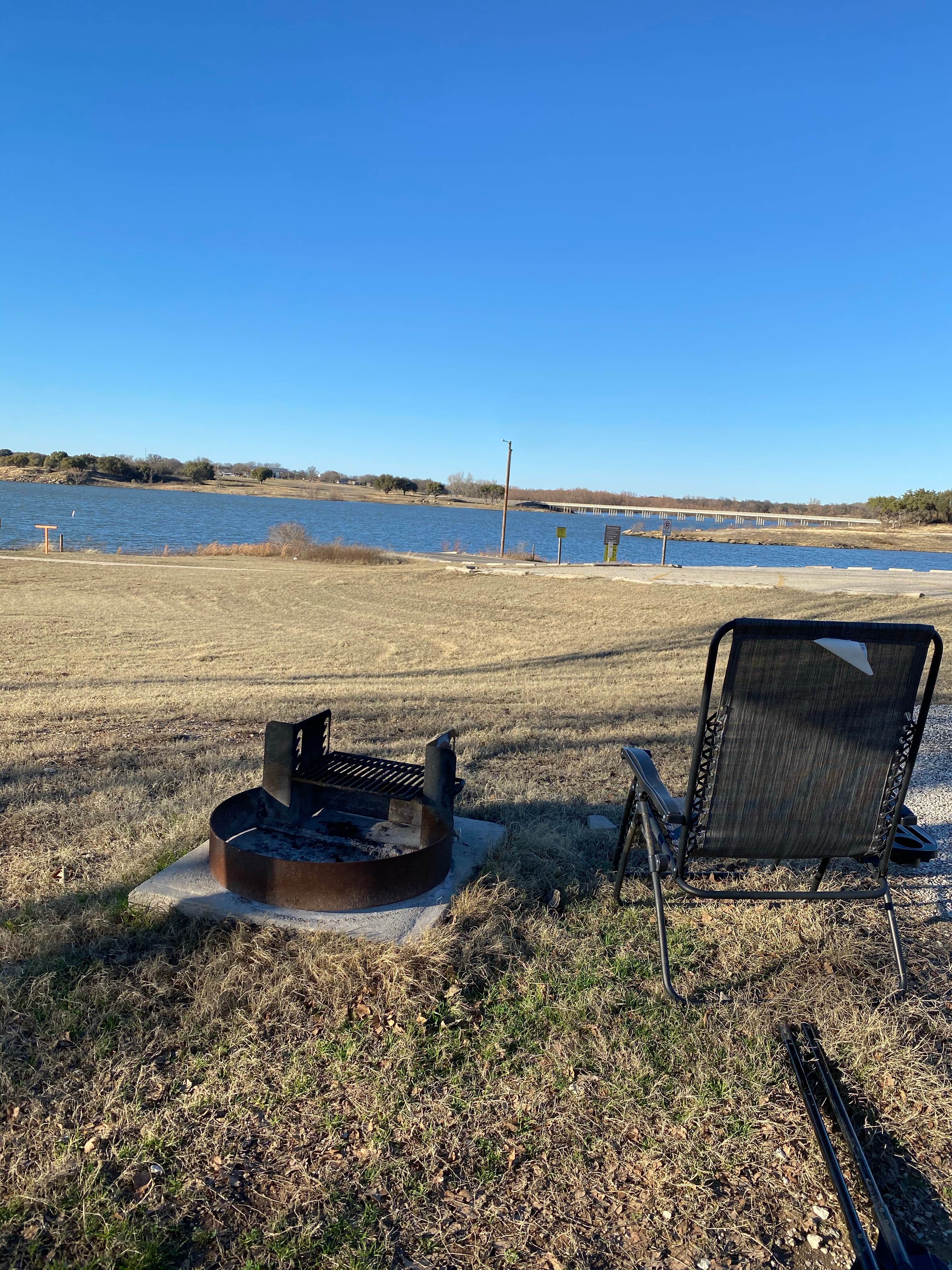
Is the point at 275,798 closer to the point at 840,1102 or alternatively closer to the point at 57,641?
the point at 840,1102

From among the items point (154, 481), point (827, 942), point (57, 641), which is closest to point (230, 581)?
point (57, 641)

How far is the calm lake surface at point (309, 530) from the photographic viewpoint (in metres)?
35.8

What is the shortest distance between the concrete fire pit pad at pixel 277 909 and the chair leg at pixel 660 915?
2.39ft

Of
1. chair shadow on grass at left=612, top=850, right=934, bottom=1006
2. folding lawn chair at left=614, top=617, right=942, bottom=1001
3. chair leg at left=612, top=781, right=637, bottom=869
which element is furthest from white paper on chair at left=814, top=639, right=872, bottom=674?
chair leg at left=612, top=781, right=637, bottom=869

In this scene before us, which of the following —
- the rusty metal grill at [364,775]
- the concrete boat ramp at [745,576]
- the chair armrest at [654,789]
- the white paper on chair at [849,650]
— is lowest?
the concrete boat ramp at [745,576]

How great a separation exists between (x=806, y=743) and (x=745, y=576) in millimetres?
21033

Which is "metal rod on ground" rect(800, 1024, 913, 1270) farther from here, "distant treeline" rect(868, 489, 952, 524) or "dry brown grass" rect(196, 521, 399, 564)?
"distant treeline" rect(868, 489, 952, 524)

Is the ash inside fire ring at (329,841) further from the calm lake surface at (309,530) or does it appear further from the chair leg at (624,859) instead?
the calm lake surface at (309,530)

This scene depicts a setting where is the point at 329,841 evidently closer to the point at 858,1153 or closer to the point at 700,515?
the point at 858,1153

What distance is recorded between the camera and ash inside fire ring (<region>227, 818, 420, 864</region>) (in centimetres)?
310

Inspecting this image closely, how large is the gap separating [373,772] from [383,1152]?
1651mm

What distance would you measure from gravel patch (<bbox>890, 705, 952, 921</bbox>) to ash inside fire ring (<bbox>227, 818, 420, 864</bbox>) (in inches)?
80.3

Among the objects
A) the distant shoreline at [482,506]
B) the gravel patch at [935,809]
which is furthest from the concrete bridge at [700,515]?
the gravel patch at [935,809]

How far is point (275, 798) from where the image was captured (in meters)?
3.20
